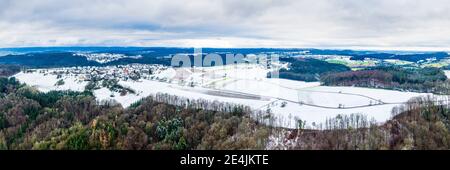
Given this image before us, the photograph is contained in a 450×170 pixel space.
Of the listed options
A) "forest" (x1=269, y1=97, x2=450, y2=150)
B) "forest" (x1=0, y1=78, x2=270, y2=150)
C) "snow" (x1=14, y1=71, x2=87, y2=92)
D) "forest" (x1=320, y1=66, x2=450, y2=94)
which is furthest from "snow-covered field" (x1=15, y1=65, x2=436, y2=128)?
"forest" (x1=320, y1=66, x2=450, y2=94)

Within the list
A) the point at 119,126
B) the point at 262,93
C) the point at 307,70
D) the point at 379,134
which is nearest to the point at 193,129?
the point at 119,126

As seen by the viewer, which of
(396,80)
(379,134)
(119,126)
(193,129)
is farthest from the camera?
(396,80)

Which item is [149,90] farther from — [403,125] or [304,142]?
[403,125]

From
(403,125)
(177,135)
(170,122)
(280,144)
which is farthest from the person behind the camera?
(170,122)

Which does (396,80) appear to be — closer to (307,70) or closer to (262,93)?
(307,70)

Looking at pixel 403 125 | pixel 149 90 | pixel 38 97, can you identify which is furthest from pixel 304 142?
pixel 38 97

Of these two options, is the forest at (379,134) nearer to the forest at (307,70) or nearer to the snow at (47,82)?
the forest at (307,70)
